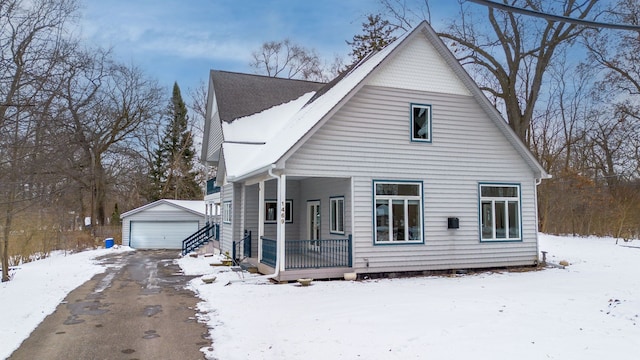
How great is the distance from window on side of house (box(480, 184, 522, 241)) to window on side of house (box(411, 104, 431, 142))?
7.69 ft

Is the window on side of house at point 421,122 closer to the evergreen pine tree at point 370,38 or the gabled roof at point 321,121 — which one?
the gabled roof at point 321,121

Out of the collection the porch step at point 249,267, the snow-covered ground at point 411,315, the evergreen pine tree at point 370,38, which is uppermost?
the evergreen pine tree at point 370,38

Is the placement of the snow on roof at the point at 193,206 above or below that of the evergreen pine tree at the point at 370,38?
below

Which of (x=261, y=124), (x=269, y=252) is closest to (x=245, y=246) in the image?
(x=269, y=252)

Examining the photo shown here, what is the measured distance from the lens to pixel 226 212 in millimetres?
17703

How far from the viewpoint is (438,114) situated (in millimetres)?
13219

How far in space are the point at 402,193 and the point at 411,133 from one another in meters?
1.70

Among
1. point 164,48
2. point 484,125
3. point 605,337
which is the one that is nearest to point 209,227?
point 164,48

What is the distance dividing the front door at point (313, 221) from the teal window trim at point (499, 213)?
194 inches

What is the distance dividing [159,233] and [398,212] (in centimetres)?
1971

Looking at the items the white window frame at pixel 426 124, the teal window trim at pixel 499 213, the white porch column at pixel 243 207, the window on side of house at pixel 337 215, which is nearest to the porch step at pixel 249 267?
the white porch column at pixel 243 207

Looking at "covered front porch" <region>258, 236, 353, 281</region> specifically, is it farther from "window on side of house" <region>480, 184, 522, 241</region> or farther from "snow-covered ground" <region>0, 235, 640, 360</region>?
"window on side of house" <region>480, 184, 522, 241</region>

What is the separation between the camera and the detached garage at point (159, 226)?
27969 mm

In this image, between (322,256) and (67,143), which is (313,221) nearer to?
(322,256)
